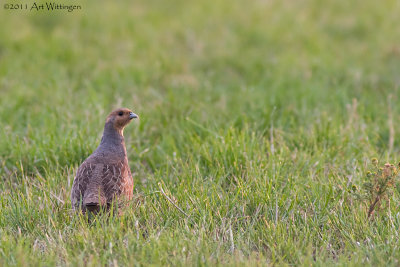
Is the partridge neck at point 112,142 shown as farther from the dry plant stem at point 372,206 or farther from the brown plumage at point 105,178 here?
the dry plant stem at point 372,206

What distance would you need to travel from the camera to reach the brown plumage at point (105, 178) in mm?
5113

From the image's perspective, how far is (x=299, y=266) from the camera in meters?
4.41

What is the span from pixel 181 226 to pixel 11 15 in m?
8.20

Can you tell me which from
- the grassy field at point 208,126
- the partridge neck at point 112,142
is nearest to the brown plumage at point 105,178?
the partridge neck at point 112,142

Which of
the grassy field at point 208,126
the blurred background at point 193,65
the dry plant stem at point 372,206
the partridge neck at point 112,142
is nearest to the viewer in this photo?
the grassy field at point 208,126

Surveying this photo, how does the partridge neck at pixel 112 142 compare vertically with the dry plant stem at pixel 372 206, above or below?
above

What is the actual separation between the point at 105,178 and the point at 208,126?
2201mm

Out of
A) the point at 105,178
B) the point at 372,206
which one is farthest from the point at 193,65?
the point at 372,206

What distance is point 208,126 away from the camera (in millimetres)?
7312

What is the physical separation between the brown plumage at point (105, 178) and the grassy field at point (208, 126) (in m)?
0.18

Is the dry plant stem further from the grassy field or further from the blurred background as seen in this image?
the blurred background

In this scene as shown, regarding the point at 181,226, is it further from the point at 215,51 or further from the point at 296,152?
the point at 215,51

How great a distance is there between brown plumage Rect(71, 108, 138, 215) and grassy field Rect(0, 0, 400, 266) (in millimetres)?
181

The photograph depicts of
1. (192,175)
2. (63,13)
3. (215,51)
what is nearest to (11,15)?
(63,13)
